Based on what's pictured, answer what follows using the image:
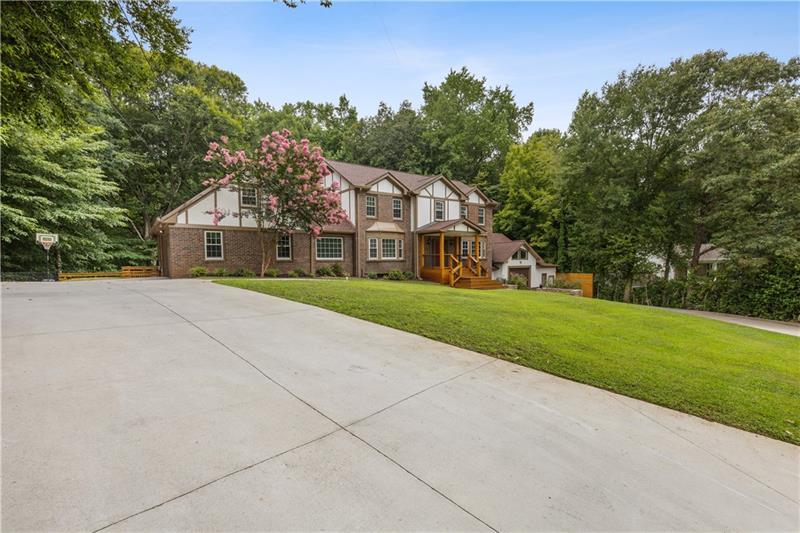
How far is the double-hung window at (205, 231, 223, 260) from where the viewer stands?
15.4 m

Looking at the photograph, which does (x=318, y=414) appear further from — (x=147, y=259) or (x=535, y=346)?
(x=147, y=259)

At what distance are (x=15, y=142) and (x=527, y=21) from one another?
65.8ft

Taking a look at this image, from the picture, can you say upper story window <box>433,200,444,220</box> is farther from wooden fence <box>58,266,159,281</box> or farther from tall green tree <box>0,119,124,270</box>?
tall green tree <box>0,119,124,270</box>

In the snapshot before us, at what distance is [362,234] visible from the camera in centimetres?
1866

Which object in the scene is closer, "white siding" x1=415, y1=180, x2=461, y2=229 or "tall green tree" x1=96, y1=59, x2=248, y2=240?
"white siding" x1=415, y1=180, x2=461, y2=229

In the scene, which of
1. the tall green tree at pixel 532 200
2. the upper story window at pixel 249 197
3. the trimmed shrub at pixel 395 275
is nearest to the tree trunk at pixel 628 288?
the tall green tree at pixel 532 200

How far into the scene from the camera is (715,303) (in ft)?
56.5

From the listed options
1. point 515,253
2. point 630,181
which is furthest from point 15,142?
point 630,181

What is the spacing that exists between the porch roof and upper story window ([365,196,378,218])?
2908mm

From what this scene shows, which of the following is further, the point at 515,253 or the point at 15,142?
the point at 515,253

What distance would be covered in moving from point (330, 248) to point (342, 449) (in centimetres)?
1636

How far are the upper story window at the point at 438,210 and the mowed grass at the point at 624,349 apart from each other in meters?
12.4

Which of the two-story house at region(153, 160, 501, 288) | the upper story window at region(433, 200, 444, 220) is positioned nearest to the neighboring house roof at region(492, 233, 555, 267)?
the two-story house at region(153, 160, 501, 288)

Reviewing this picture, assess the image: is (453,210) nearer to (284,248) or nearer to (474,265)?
(474,265)
